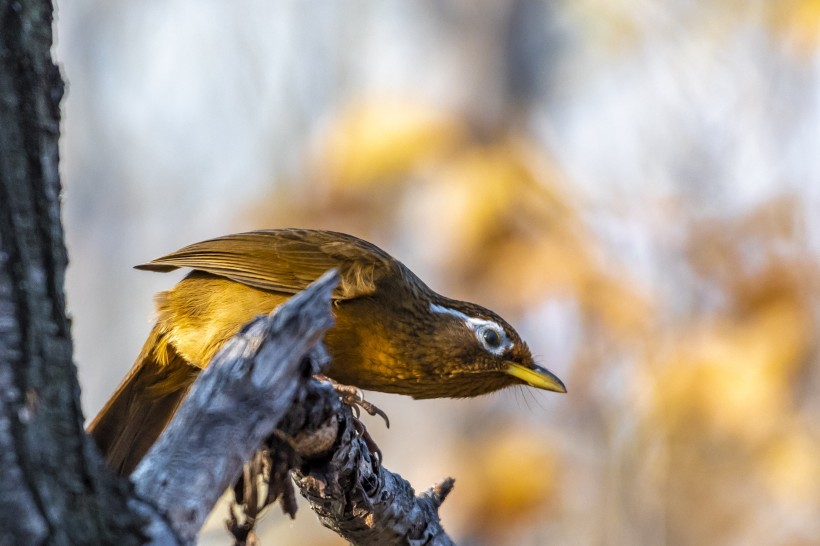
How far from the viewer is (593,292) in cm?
757

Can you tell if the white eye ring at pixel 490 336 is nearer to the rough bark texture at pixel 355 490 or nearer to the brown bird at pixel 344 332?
the brown bird at pixel 344 332

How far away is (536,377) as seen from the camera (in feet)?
13.8

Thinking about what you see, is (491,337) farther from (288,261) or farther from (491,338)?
(288,261)

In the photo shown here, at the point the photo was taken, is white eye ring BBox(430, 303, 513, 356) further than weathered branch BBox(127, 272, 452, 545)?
Yes

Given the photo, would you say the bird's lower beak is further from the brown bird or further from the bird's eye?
the bird's eye

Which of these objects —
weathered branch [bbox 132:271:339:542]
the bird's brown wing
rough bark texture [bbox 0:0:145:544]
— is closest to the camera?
rough bark texture [bbox 0:0:145:544]

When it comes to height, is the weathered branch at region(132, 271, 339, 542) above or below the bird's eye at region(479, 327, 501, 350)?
below

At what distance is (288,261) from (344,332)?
0.51 metres

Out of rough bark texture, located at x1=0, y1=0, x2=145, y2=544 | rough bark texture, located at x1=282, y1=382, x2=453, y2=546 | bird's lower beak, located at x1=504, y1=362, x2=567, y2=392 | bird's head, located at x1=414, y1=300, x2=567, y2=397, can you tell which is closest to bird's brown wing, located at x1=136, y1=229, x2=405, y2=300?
bird's head, located at x1=414, y1=300, x2=567, y2=397

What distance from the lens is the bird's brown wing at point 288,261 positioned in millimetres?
4195

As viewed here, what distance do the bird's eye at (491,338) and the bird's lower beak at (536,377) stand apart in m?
0.11

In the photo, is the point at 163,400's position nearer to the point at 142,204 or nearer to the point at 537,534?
the point at 537,534

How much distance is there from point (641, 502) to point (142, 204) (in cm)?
627

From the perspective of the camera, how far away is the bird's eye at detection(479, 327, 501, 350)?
4254 millimetres
